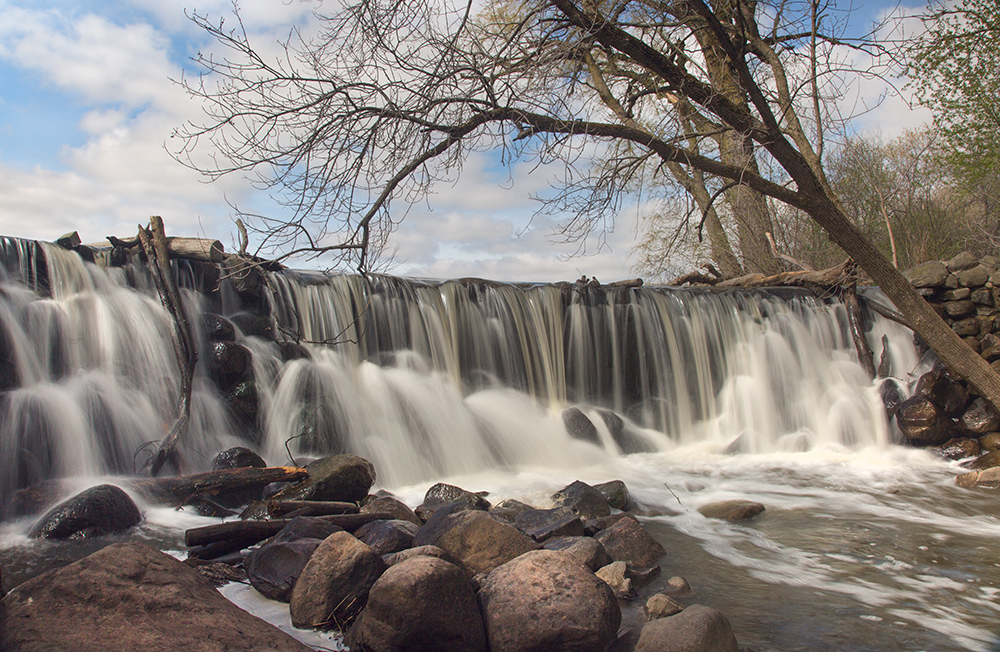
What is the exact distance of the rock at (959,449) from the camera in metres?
9.45

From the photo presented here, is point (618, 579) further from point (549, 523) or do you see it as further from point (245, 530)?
point (245, 530)

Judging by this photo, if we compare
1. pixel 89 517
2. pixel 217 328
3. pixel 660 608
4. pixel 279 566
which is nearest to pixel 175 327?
pixel 217 328

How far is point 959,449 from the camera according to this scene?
9.53 m

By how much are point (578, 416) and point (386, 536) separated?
6.07 meters

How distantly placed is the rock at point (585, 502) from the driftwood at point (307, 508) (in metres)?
2.17

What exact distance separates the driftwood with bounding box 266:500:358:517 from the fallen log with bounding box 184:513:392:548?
28cm

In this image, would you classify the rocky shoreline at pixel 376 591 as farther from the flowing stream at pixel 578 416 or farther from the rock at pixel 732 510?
the rock at pixel 732 510

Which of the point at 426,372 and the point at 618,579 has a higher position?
the point at 426,372

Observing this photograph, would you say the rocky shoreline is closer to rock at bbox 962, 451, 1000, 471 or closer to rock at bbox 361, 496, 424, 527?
rock at bbox 361, 496, 424, 527

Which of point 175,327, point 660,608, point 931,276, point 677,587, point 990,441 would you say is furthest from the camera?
point 931,276

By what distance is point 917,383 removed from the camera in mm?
10523

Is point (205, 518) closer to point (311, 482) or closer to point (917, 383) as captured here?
point (311, 482)

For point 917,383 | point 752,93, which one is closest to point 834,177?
point 917,383

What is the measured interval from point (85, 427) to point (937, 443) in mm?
11555
